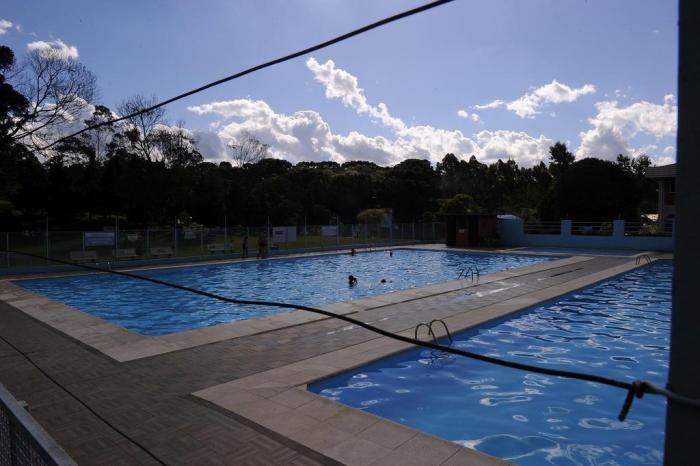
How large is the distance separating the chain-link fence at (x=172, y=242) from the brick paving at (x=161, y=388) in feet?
38.3

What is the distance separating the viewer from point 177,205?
39438 millimetres

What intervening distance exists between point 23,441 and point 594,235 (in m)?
38.5

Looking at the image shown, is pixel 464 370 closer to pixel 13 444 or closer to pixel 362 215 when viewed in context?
pixel 13 444

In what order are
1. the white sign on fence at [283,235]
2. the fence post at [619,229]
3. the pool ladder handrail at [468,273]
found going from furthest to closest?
1. the fence post at [619,229]
2. the white sign on fence at [283,235]
3. the pool ladder handrail at [468,273]

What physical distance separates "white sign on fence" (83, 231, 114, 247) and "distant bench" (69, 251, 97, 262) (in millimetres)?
798

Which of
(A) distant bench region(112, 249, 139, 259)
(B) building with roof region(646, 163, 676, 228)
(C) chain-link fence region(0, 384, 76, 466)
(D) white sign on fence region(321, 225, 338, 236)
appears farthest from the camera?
(B) building with roof region(646, 163, 676, 228)

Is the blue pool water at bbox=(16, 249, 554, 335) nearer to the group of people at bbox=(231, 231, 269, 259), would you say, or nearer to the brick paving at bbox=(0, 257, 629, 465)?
the group of people at bbox=(231, 231, 269, 259)

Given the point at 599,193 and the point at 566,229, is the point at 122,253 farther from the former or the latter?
the point at 599,193

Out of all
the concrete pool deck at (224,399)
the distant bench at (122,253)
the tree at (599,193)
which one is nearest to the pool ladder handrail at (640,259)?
the concrete pool deck at (224,399)

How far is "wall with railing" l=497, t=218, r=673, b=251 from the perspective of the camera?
32500 millimetres

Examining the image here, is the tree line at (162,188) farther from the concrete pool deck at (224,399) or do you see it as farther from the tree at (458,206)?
the concrete pool deck at (224,399)

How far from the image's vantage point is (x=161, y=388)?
6723 mm

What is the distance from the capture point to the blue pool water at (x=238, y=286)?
46.8 ft

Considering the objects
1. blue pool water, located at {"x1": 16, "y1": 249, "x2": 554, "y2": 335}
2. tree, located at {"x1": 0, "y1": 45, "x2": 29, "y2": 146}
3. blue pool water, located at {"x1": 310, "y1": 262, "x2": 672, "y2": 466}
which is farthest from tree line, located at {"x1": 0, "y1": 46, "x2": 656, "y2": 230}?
blue pool water, located at {"x1": 310, "y1": 262, "x2": 672, "y2": 466}
